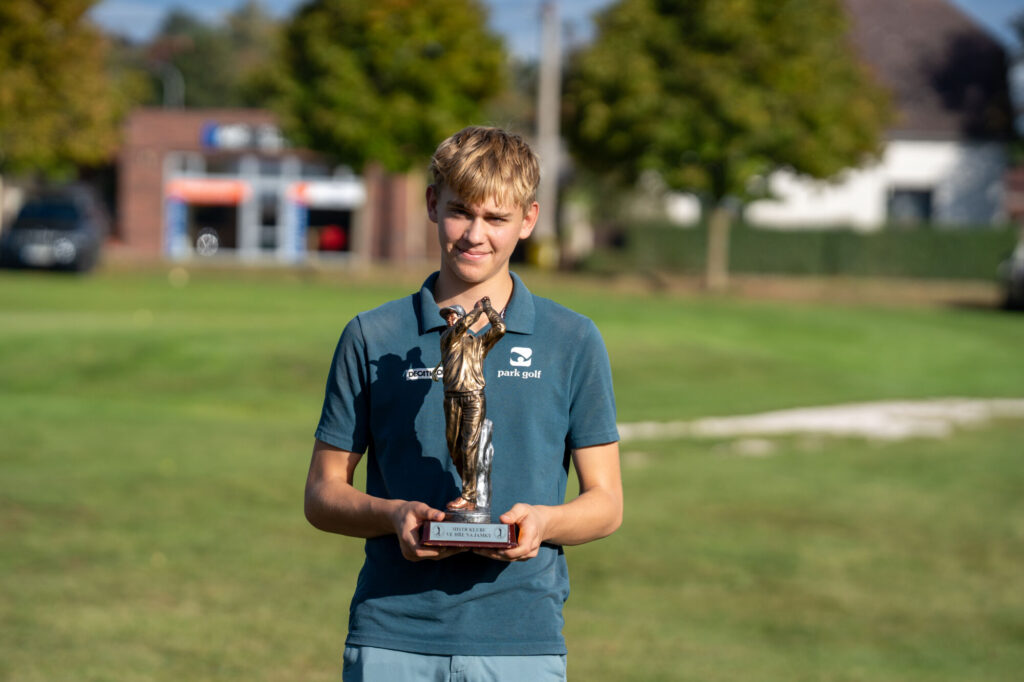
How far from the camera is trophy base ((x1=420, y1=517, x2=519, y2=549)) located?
2672 millimetres

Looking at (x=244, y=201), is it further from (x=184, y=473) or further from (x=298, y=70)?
(x=184, y=473)

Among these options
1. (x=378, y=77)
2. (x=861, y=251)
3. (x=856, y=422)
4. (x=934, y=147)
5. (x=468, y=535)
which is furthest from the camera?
(x=934, y=147)

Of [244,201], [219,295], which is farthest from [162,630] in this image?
[244,201]

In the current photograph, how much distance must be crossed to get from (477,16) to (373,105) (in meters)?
5.13

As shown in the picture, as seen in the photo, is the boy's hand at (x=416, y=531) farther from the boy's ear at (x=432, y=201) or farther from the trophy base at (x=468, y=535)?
the boy's ear at (x=432, y=201)

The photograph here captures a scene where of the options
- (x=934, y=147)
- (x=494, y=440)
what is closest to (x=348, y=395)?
(x=494, y=440)

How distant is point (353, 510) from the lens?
9.83 ft

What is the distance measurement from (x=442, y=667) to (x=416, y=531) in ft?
1.45

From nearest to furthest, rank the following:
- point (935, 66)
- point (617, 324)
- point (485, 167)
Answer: point (485, 167) → point (617, 324) → point (935, 66)

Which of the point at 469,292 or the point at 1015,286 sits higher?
the point at 469,292

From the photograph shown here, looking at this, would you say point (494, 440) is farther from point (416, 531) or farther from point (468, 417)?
point (416, 531)

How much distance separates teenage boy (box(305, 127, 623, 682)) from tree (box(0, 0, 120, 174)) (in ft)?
122

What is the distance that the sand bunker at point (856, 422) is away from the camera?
15750 millimetres

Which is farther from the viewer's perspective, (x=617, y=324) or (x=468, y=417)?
(x=617, y=324)
